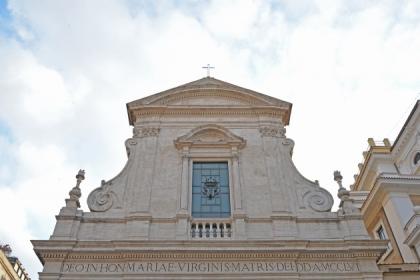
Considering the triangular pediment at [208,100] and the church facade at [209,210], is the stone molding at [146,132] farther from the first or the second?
the triangular pediment at [208,100]

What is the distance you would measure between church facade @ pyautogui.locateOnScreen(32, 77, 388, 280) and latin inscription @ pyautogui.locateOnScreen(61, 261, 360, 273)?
0.09ft

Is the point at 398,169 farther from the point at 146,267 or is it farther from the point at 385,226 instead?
the point at 146,267

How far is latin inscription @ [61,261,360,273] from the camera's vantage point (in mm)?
11539

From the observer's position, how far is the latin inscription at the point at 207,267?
37.9 feet

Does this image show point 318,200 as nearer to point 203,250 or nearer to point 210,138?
point 203,250

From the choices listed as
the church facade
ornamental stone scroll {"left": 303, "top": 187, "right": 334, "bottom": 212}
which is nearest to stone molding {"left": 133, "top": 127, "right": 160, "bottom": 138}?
the church facade

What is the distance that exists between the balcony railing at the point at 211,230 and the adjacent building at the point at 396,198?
14.7 ft

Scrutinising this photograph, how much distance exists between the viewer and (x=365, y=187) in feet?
74.5

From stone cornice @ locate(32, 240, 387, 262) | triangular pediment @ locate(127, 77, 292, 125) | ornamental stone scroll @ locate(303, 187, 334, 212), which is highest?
triangular pediment @ locate(127, 77, 292, 125)

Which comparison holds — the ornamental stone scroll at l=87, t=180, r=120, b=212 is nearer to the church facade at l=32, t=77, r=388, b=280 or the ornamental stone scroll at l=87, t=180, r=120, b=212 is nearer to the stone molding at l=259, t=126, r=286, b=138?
the church facade at l=32, t=77, r=388, b=280

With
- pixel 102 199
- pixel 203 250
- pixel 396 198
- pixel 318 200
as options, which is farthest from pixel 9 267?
pixel 396 198

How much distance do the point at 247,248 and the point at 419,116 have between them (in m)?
13.7

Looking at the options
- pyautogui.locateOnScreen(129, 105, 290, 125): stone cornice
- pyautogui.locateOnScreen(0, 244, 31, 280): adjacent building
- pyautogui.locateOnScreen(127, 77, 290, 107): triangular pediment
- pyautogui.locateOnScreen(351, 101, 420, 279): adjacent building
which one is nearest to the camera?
pyautogui.locateOnScreen(351, 101, 420, 279): adjacent building

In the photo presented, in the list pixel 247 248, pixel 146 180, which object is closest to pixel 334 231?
pixel 247 248
